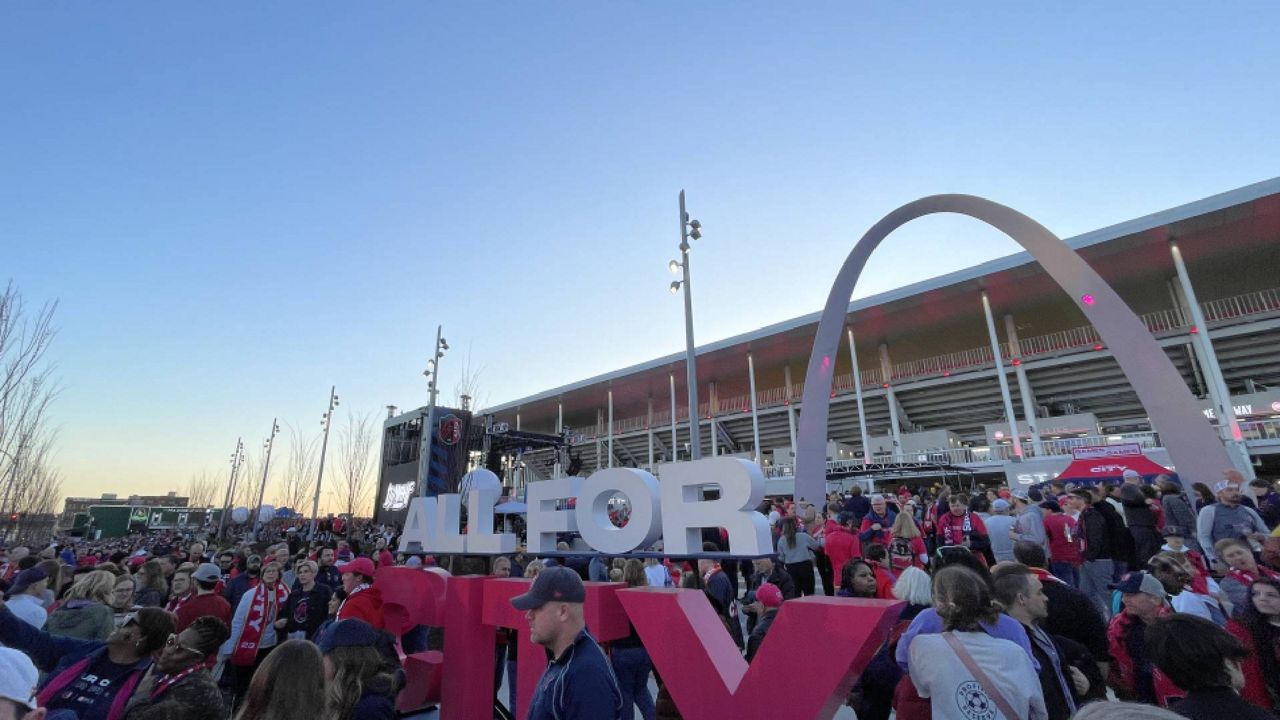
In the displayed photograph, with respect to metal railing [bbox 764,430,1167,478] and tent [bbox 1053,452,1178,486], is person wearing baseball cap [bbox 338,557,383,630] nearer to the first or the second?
tent [bbox 1053,452,1178,486]

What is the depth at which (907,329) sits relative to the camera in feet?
97.9

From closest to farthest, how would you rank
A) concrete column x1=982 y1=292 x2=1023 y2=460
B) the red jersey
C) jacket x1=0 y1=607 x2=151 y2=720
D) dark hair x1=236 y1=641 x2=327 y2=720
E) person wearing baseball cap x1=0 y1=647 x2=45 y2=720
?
person wearing baseball cap x1=0 y1=647 x2=45 y2=720, dark hair x1=236 y1=641 x2=327 y2=720, jacket x1=0 y1=607 x2=151 y2=720, the red jersey, concrete column x1=982 y1=292 x2=1023 y2=460

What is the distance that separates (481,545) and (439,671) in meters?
1.33

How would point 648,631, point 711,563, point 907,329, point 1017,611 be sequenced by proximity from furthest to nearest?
1. point 907,329
2. point 711,563
3. point 648,631
4. point 1017,611

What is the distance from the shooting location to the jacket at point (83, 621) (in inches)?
155

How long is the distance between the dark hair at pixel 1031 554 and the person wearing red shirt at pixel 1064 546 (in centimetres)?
428

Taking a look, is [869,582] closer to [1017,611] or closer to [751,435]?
[1017,611]

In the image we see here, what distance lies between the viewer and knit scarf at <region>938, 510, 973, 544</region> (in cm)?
825

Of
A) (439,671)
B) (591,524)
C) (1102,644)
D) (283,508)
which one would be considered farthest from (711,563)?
(283,508)

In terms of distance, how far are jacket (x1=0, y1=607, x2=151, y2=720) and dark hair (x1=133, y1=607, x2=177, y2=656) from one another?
9 cm

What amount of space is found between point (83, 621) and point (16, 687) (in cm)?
304

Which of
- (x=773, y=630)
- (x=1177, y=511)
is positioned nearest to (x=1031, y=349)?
(x=1177, y=511)

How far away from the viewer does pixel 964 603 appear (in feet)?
7.89

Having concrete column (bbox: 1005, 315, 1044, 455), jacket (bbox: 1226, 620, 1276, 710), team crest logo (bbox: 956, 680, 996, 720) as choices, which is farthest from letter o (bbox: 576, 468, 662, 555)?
concrete column (bbox: 1005, 315, 1044, 455)
